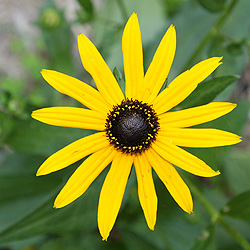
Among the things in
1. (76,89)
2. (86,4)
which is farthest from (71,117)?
(86,4)

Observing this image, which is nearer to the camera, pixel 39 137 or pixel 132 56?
pixel 132 56

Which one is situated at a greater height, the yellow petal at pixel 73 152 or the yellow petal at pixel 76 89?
the yellow petal at pixel 76 89

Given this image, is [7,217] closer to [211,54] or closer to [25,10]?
[211,54]

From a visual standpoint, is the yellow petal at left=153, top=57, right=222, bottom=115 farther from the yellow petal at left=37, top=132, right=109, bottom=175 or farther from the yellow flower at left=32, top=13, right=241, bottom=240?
the yellow petal at left=37, top=132, right=109, bottom=175

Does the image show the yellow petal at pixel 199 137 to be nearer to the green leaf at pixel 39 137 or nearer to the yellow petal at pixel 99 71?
the yellow petal at pixel 99 71

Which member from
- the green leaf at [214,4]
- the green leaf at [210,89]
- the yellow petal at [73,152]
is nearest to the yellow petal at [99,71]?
the yellow petal at [73,152]

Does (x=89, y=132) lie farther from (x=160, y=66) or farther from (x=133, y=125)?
(x=160, y=66)
